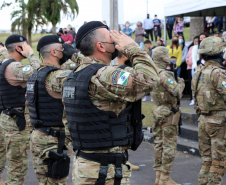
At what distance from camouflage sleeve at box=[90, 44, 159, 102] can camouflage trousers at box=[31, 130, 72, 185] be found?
1.84 meters

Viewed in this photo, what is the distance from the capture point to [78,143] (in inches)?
120

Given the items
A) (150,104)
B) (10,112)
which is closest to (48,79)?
(10,112)

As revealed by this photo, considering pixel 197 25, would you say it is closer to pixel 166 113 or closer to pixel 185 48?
pixel 185 48

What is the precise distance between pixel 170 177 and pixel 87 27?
4160 millimetres

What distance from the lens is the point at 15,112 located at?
5.39 meters

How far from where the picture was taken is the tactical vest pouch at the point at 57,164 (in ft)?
14.3

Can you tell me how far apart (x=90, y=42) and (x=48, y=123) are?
5.86 ft

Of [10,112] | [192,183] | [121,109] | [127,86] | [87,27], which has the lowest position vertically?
[192,183]

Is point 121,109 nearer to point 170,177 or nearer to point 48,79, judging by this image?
point 48,79

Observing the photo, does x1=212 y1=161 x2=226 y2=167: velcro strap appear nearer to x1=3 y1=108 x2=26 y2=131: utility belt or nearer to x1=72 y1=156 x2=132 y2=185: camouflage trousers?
x1=72 y1=156 x2=132 y2=185: camouflage trousers

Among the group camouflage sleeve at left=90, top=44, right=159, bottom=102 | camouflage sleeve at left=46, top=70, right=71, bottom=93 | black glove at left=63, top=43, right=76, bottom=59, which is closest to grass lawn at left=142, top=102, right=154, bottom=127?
black glove at left=63, top=43, right=76, bottom=59

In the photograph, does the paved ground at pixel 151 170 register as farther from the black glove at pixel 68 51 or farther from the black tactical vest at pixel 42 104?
the black glove at pixel 68 51

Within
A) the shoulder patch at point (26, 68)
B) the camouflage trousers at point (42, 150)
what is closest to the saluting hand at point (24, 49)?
the shoulder patch at point (26, 68)

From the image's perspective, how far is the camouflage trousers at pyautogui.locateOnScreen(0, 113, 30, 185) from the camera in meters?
5.27
